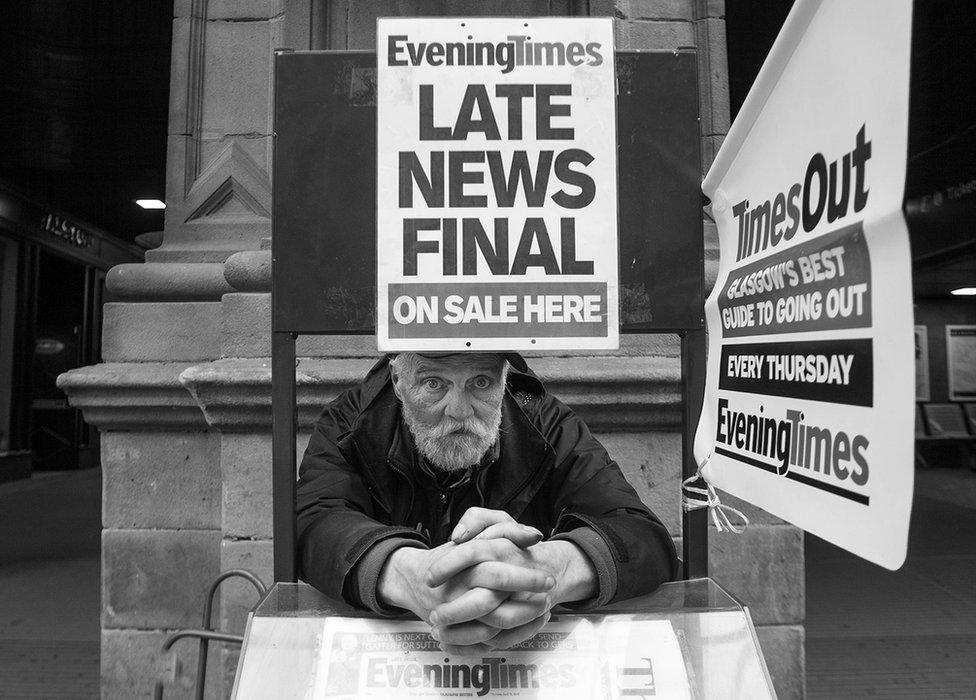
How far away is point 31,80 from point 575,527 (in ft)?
27.3

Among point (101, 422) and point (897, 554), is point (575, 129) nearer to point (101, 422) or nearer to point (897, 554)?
point (897, 554)

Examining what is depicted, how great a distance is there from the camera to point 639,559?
1388 mm

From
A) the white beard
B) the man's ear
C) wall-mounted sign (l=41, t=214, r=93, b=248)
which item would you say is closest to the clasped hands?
the white beard

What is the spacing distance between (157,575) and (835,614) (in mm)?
4252

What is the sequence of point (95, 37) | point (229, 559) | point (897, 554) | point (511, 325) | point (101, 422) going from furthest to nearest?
point (95, 37), point (101, 422), point (229, 559), point (511, 325), point (897, 554)

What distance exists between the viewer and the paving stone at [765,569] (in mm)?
3014

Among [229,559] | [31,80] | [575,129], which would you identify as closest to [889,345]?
[575,129]

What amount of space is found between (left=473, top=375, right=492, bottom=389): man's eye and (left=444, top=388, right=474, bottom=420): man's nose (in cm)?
4

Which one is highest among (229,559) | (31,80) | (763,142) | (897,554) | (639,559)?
(31,80)

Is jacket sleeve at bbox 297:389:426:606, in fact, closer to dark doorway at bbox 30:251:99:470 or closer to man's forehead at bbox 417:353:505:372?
man's forehead at bbox 417:353:505:372

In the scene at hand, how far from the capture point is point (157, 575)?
125 inches

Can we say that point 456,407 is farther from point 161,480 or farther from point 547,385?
point 161,480

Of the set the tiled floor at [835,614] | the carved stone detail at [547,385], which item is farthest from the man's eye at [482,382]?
the tiled floor at [835,614]

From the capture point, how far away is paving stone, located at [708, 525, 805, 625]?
3.01 meters
